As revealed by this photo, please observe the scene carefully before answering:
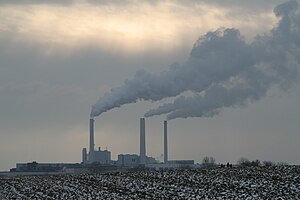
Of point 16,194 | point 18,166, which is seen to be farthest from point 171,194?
point 18,166

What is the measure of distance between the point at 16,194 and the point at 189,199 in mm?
14718

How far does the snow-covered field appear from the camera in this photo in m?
33.1

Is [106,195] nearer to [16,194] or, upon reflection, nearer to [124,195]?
[124,195]

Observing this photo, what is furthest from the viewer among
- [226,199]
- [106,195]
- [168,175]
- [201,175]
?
[168,175]

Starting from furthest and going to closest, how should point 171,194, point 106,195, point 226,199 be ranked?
point 106,195
point 171,194
point 226,199

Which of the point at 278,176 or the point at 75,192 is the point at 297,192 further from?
the point at 75,192

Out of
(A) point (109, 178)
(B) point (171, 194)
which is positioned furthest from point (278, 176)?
(A) point (109, 178)

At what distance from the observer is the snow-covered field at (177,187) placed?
33062 millimetres

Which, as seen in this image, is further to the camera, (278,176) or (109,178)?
(109,178)

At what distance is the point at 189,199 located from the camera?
3231 centimetres

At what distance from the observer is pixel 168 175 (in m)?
47.6

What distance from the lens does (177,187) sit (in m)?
38.5

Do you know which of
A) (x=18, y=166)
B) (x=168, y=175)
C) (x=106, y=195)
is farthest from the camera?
(x=18, y=166)

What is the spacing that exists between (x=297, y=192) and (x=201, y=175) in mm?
13490
